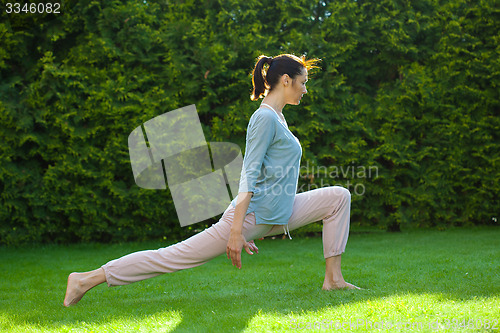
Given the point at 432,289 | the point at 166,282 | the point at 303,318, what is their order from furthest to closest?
the point at 166,282 < the point at 432,289 < the point at 303,318

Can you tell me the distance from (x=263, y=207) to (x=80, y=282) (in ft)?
4.08

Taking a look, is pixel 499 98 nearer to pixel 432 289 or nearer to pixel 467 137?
pixel 467 137

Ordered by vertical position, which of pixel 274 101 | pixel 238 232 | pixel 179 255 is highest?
pixel 274 101

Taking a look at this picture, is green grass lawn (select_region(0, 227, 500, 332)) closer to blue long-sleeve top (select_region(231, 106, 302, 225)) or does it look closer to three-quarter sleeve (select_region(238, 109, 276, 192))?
blue long-sleeve top (select_region(231, 106, 302, 225))

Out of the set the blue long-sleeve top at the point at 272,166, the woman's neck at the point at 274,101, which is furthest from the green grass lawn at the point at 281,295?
the woman's neck at the point at 274,101

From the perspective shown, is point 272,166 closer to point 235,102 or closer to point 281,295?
point 281,295

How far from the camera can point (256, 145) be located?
3051mm

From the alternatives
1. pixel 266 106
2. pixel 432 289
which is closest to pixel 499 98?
pixel 432 289

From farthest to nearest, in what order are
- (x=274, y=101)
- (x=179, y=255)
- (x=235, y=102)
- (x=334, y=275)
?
(x=235, y=102) → (x=334, y=275) → (x=274, y=101) → (x=179, y=255)

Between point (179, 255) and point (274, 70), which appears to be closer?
point (179, 255)

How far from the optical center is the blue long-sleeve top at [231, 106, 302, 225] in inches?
121

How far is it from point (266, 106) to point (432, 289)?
1.64 m

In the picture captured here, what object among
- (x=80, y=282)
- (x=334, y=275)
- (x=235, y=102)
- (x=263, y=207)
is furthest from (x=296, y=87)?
(x=235, y=102)

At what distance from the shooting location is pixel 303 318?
2.72 meters
